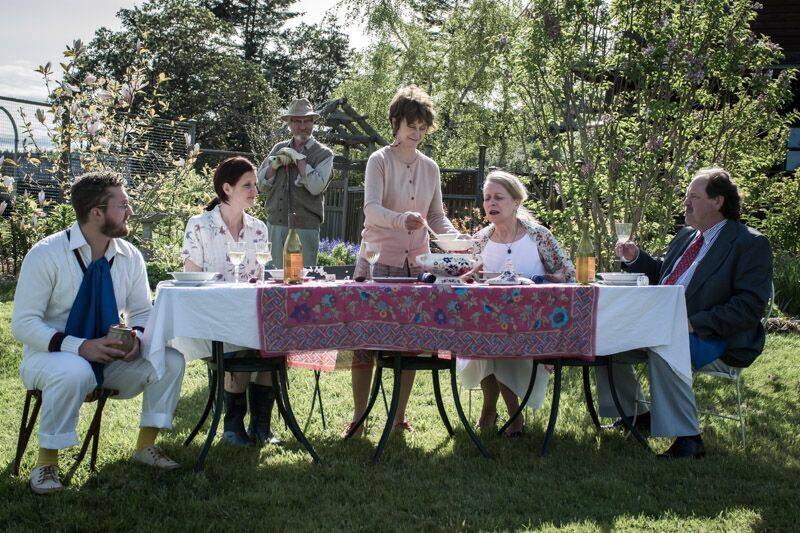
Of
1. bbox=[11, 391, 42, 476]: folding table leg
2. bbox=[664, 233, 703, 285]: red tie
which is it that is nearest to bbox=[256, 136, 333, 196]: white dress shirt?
bbox=[664, 233, 703, 285]: red tie

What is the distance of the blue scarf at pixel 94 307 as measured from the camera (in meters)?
3.54

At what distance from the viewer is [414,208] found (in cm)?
455

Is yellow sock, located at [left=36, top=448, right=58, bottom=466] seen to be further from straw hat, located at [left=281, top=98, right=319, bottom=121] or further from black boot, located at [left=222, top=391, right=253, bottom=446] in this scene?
straw hat, located at [left=281, top=98, right=319, bottom=121]

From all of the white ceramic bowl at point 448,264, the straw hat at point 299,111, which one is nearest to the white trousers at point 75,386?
the white ceramic bowl at point 448,264

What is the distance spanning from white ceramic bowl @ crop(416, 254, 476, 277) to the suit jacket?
1.20m

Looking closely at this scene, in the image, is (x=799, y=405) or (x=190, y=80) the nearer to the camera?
(x=799, y=405)

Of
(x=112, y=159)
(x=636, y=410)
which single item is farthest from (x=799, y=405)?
(x=112, y=159)

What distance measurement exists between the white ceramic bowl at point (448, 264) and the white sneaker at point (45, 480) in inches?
72.9

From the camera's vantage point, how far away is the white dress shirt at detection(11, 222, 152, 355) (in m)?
3.42

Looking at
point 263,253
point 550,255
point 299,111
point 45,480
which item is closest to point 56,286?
point 45,480

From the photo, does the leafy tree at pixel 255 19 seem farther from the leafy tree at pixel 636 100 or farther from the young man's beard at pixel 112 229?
the young man's beard at pixel 112 229

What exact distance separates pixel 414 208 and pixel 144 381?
1746 millimetres

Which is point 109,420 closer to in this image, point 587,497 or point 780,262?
point 587,497

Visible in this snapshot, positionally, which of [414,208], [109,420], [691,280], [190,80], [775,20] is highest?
[190,80]
